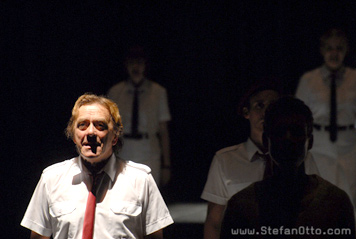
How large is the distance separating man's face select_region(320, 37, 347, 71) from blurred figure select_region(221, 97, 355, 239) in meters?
1.08

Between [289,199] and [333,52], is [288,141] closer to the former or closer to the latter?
[289,199]

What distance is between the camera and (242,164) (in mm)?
3518

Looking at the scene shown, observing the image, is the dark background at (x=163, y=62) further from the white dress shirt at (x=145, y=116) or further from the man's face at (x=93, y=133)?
the man's face at (x=93, y=133)

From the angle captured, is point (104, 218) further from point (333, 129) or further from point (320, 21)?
point (320, 21)

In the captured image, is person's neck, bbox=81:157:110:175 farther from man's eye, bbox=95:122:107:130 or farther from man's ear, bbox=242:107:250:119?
man's ear, bbox=242:107:250:119

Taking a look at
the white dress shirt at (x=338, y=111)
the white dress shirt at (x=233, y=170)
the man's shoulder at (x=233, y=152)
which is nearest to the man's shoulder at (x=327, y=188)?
the white dress shirt at (x=233, y=170)

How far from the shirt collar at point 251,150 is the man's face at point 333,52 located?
734 mm

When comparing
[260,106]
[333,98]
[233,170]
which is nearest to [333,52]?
[333,98]

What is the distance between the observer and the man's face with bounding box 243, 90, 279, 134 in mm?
3418

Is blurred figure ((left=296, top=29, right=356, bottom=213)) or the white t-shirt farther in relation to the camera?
blurred figure ((left=296, top=29, right=356, bottom=213))

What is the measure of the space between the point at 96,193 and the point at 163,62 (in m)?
1.16

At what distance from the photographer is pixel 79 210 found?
127 inches

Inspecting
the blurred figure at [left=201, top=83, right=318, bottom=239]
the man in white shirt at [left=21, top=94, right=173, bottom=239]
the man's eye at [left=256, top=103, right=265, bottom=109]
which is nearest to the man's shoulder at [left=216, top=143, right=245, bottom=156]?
the blurred figure at [left=201, top=83, right=318, bottom=239]

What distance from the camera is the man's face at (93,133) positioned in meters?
3.26
